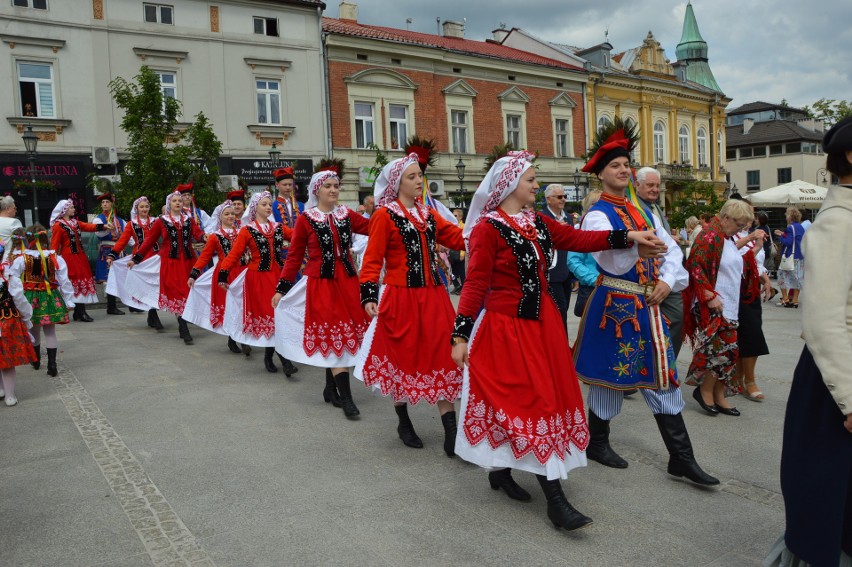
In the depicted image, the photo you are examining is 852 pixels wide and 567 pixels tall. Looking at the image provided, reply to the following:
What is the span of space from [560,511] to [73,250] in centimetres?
1135

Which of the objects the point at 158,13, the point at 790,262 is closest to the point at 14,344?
the point at 790,262

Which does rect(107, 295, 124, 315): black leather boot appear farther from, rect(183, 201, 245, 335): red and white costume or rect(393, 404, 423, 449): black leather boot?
rect(393, 404, 423, 449): black leather boot

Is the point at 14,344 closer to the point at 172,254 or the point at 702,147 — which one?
the point at 172,254

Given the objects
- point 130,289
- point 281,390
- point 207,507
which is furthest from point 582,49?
point 207,507

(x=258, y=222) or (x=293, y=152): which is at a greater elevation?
(x=293, y=152)

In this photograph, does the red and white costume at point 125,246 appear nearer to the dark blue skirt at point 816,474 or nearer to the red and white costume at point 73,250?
the red and white costume at point 73,250

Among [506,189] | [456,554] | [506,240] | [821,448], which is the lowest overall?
[456,554]

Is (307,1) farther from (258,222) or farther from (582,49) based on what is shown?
(258,222)

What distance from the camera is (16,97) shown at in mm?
21469

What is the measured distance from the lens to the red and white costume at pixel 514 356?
3557 mm

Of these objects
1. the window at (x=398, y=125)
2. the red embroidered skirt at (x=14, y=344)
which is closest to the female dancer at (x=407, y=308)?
the red embroidered skirt at (x=14, y=344)

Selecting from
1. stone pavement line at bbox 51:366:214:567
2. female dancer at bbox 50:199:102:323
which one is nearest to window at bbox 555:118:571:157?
female dancer at bbox 50:199:102:323

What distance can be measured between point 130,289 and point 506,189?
28.2 ft

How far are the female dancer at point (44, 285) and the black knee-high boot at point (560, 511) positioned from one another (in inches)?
227
